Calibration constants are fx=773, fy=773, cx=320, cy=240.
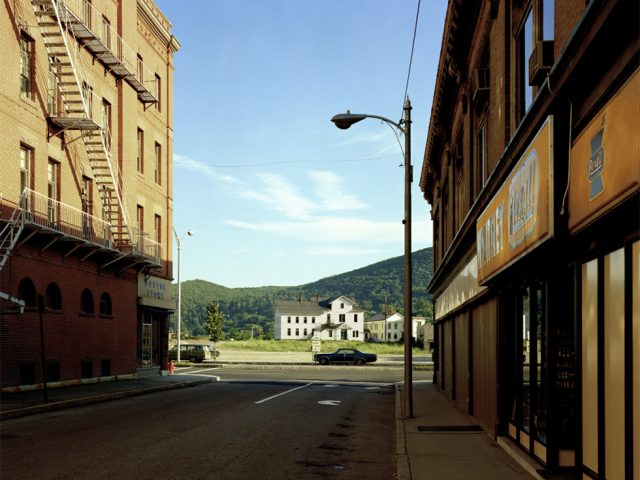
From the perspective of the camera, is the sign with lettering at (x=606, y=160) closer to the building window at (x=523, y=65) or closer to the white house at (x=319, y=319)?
the building window at (x=523, y=65)

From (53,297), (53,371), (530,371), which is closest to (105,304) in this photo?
Result: (53,297)

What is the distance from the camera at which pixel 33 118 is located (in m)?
27.5

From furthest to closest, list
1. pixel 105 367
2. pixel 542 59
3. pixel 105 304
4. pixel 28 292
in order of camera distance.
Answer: pixel 105 304 → pixel 105 367 → pixel 28 292 → pixel 542 59

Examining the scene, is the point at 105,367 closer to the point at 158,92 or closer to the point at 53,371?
the point at 53,371

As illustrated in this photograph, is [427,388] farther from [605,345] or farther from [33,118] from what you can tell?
[605,345]

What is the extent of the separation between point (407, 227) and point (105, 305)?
61.5 feet

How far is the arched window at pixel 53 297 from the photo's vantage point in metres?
28.8

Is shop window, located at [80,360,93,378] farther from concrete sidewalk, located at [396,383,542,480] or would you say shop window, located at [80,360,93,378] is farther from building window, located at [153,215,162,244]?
concrete sidewalk, located at [396,383,542,480]

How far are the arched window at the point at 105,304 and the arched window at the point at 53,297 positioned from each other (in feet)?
14.5

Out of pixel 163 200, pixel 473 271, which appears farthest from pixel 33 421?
pixel 163 200

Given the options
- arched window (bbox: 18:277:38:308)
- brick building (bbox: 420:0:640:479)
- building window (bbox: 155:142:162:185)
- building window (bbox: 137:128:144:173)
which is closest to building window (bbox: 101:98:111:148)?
building window (bbox: 137:128:144:173)

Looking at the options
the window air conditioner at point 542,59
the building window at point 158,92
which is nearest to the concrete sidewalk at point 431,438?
the window air conditioner at point 542,59

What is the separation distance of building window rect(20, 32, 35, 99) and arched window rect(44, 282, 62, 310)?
7.06 meters

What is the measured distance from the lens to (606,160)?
6.87 m
